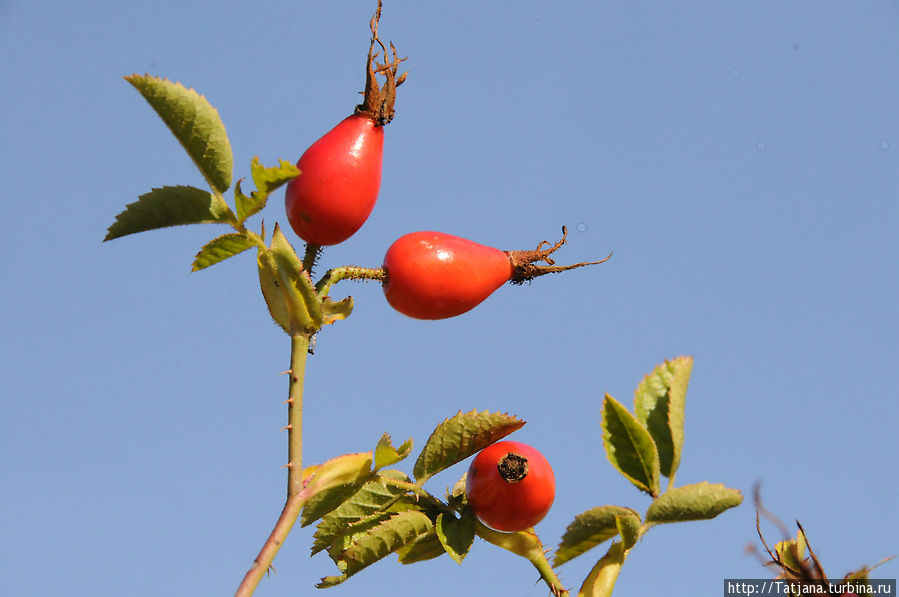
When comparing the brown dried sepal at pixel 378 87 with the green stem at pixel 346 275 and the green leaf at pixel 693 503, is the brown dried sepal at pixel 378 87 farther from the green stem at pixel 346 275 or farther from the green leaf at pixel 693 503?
the green leaf at pixel 693 503

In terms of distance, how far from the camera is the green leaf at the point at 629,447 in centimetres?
209

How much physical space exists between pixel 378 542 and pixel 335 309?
25.0 inches

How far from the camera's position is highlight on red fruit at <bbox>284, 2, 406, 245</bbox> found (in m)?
2.22

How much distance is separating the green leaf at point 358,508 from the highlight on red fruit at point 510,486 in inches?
8.8

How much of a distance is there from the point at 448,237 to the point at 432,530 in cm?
82

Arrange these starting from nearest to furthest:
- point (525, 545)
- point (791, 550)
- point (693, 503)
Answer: point (693, 503) < point (791, 550) < point (525, 545)

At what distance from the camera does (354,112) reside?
2.49 m

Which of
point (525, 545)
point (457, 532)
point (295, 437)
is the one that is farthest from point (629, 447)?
point (295, 437)

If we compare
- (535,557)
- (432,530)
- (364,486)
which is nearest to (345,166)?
(364,486)

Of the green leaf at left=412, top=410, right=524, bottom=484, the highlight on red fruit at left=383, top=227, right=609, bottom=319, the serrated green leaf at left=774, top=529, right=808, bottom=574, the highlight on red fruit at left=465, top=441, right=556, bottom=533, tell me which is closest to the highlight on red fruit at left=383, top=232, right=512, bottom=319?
the highlight on red fruit at left=383, top=227, right=609, bottom=319

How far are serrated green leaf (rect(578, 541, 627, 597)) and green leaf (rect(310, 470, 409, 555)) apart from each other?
56 cm

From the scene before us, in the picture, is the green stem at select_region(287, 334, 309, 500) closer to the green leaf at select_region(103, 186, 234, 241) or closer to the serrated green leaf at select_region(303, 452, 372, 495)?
the serrated green leaf at select_region(303, 452, 372, 495)

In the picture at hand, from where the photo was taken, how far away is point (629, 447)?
212 centimetres

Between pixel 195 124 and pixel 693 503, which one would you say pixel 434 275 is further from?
pixel 693 503
